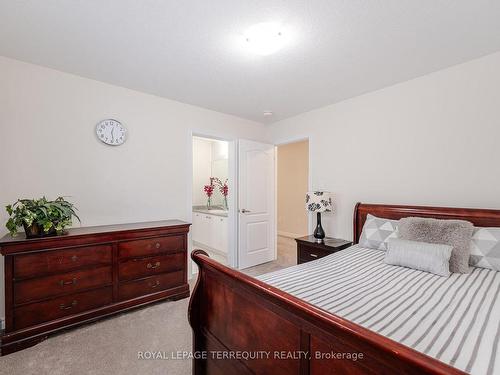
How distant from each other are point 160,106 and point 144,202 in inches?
50.1

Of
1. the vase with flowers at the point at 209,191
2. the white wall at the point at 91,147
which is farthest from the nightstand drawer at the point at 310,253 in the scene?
the vase with flowers at the point at 209,191

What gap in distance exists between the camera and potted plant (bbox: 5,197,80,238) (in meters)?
1.98

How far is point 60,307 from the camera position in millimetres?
2088

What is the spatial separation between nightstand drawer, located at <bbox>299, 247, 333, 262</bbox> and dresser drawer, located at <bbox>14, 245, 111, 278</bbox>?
6.98ft

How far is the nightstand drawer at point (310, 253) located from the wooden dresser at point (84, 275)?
1.43 meters

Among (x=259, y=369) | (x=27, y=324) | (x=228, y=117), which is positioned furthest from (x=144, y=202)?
(x=259, y=369)

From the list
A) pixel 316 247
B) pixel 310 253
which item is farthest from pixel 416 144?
pixel 310 253

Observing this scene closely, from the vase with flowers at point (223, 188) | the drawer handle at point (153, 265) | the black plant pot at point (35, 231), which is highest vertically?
the vase with flowers at point (223, 188)

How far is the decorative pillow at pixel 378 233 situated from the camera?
2.28 m

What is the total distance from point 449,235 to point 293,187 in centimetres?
420

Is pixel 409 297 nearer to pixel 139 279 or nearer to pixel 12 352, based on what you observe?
pixel 139 279

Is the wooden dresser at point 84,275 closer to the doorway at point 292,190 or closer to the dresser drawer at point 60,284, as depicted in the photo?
the dresser drawer at point 60,284

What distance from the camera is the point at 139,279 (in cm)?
252

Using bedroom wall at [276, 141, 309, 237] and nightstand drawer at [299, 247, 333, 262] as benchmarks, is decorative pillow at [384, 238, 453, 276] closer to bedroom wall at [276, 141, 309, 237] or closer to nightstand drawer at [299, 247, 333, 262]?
nightstand drawer at [299, 247, 333, 262]
